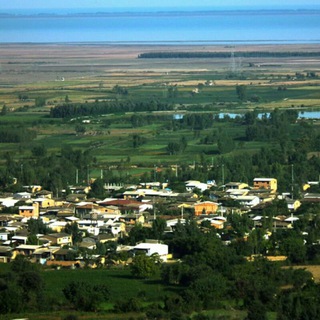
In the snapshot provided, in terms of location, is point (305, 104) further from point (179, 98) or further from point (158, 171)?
point (158, 171)

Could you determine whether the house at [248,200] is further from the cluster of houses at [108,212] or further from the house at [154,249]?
the house at [154,249]

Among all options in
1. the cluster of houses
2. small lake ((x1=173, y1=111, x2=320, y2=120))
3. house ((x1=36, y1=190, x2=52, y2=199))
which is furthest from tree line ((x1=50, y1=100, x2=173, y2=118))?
house ((x1=36, y1=190, x2=52, y2=199))

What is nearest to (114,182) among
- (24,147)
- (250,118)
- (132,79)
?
(24,147)

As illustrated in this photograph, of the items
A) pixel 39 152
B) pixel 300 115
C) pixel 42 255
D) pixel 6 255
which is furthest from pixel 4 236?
Answer: pixel 300 115

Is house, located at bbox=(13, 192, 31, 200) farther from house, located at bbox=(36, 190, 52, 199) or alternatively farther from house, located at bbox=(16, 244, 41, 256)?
house, located at bbox=(16, 244, 41, 256)

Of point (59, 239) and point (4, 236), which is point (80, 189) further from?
point (59, 239)
